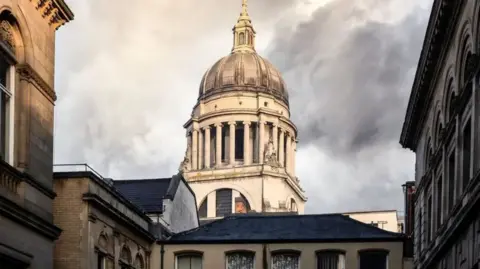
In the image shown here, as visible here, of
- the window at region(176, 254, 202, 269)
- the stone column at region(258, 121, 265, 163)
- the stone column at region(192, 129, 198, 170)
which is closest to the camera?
the window at region(176, 254, 202, 269)

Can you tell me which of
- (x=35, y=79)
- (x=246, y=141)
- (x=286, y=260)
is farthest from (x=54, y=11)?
(x=246, y=141)

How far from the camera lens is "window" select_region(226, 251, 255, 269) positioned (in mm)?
47906

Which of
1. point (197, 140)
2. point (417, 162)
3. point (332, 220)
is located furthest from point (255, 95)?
point (417, 162)

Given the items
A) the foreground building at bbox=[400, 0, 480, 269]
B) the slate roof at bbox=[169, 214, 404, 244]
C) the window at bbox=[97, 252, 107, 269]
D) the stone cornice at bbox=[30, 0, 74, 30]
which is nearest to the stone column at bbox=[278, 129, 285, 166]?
the slate roof at bbox=[169, 214, 404, 244]

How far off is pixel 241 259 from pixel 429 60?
61.7ft

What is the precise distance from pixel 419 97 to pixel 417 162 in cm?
490

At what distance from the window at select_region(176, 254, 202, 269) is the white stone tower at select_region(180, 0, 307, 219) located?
45.5m

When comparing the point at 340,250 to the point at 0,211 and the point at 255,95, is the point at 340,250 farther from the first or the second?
the point at 255,95

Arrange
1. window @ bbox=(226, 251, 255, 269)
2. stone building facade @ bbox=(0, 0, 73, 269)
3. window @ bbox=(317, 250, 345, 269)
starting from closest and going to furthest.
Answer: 1. stone building facade @ bbox=(0, 0, 73, 269)
2. window @ bbox=(317, 250, 345, 269)
3. window @ bbox=(226, 251, 255, 269)

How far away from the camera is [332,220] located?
164ft

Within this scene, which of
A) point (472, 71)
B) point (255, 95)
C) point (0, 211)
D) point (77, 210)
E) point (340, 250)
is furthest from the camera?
point (255, 95)

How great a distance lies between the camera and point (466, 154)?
25.8 metres

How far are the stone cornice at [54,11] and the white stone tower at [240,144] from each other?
68.3m

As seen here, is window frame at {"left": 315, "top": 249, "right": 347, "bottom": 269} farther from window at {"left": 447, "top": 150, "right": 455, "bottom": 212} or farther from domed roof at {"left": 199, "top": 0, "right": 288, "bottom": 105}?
domed roof at {"left": 199, "top": 0, "right": 288, "bottom": 105}
